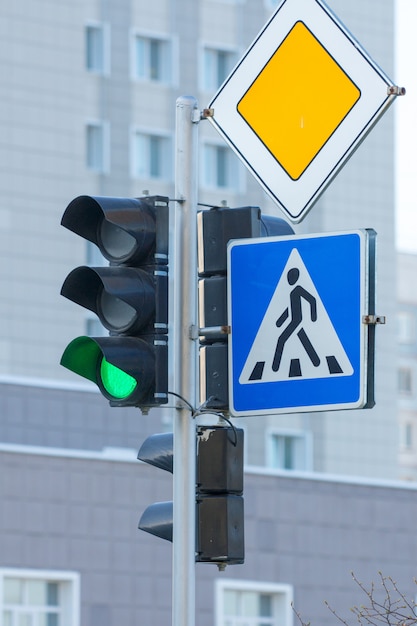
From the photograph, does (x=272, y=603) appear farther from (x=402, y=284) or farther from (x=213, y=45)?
(x=402, y=284)

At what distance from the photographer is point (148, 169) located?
49906 mm

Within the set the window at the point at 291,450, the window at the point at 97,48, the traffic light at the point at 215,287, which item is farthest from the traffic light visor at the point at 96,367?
the window at the point at 291,450

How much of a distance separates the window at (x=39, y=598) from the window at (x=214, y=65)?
24.8 metres

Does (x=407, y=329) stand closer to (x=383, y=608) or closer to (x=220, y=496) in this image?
(x=383, y=608)

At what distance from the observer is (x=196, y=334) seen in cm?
758

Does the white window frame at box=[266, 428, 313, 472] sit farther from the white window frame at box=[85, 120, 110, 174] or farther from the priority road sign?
the priority road sign

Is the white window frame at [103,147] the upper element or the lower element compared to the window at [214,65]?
lower

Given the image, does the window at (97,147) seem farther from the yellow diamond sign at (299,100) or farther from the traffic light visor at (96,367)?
the yellow diamond sign at (299,100)

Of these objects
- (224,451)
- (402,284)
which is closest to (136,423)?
(224,451)

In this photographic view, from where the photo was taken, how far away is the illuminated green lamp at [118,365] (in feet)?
24.1

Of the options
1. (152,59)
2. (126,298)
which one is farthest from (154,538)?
(152,59)

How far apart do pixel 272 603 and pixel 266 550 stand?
88 centimetres

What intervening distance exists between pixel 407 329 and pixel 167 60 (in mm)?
46836

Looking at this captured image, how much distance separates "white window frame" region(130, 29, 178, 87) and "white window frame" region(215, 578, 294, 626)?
2180cm
